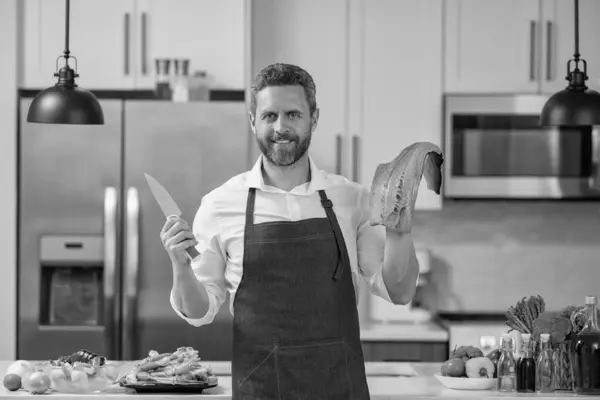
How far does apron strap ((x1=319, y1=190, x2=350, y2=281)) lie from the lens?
2.26m

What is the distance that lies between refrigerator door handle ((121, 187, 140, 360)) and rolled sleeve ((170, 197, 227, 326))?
1732 millimetres

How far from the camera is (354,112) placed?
14.5 ft

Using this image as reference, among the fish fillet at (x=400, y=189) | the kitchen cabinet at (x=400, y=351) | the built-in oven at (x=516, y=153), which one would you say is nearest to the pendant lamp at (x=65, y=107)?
the fish fillet at (x=400, y=189)

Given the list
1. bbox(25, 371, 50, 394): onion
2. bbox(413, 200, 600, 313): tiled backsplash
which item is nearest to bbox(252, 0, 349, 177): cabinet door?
bbox(413, 200, 600, 313): tiled backsplash

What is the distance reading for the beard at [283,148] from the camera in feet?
7.18

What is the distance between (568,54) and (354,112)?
104 cm

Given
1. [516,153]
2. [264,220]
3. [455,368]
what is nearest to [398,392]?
[455,368]

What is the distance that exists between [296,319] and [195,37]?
2.48 meters

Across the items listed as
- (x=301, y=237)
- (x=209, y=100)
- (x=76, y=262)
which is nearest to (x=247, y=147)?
(x=209, y=100)

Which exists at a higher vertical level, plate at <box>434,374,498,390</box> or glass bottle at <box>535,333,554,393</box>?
glass bottle at <box>535,333,554,393</box>

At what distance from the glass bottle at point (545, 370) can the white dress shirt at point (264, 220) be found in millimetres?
756

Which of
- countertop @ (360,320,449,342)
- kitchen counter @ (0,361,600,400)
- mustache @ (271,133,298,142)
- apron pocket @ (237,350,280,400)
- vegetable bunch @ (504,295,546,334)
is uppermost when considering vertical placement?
mustache @ (271,133,298,142)

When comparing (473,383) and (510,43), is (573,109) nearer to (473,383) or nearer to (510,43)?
(473,383)

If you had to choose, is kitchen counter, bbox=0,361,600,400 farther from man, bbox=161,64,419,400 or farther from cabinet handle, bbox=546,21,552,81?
cabinet handle, bbox=546,21,552,81
